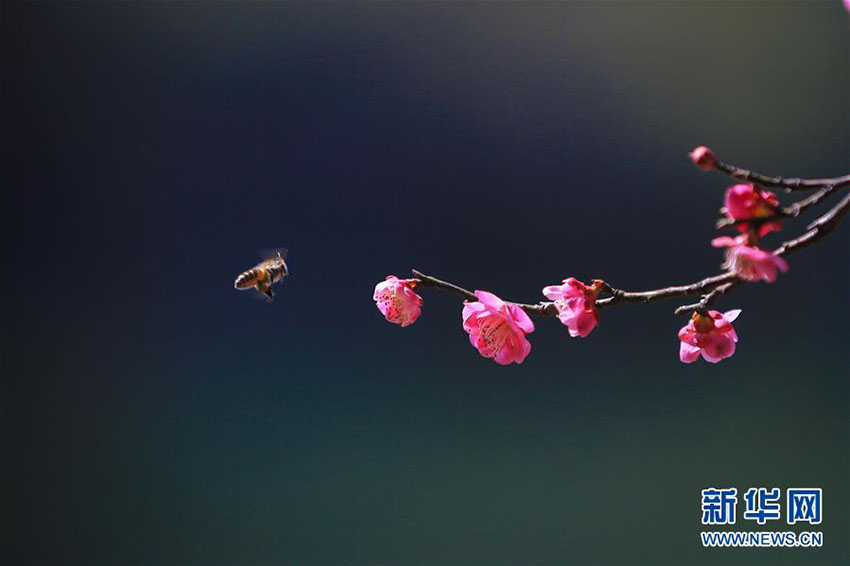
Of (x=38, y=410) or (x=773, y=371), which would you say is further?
(x=38, y=410)

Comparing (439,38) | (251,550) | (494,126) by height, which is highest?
(439,38)

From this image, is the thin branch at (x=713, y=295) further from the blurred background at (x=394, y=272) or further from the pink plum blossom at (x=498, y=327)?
the blurred background at (x=394, y=272)

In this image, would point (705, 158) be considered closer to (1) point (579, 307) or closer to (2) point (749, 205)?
(2) point (749, 205)

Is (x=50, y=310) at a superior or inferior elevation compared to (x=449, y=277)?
inferior

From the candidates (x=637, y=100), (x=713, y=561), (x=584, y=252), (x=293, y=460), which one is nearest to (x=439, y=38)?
(x=637, y=100)

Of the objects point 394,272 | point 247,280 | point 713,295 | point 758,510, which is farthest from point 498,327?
point 758,510

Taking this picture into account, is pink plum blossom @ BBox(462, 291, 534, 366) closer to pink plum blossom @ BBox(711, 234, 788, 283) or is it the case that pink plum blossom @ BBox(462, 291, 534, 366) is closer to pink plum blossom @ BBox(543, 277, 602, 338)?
pink plum blossom @ BBox(543, 277, 602, 338)

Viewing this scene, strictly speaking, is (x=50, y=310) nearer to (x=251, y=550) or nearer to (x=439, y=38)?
(x=251, y=550)
